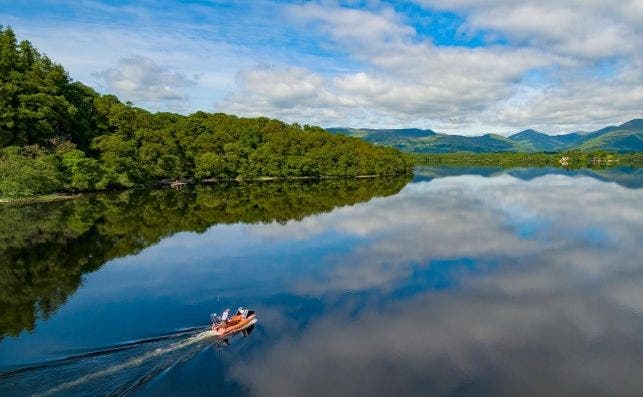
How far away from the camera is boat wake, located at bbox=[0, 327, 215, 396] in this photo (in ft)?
63.1

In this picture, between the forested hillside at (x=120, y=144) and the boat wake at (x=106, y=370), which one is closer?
the boat wake at (x=106, y=370)

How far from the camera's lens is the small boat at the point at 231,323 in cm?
2544

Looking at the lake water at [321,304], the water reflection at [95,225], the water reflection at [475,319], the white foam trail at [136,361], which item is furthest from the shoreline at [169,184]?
the white foam trail at [136,361]

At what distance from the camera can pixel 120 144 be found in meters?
98.9

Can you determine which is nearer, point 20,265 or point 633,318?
point 633,318

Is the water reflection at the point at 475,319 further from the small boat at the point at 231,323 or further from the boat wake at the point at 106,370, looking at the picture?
the boat wake at the point at 106,370

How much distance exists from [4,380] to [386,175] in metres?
153

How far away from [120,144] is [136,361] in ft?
286

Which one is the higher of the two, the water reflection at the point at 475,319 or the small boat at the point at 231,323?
the small boat at the point at 231,323

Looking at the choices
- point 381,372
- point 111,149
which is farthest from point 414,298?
point 111,149

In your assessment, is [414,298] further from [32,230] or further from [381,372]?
[32,230]

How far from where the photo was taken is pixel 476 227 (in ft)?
195

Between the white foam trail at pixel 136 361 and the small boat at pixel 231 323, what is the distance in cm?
49

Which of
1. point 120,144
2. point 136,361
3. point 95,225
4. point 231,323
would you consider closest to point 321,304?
point 231,323
